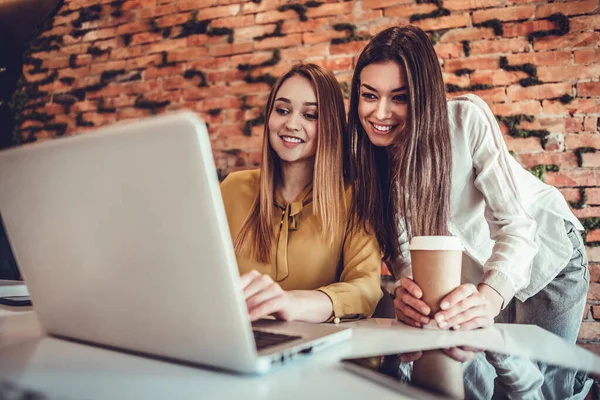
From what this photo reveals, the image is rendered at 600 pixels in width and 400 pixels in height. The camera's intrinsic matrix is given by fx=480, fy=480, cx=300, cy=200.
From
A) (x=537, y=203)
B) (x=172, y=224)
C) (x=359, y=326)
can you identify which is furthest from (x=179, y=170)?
(x=537, y=203)

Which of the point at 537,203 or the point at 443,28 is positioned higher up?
the point at 443,28

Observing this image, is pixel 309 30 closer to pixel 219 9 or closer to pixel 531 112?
pixel 219 9

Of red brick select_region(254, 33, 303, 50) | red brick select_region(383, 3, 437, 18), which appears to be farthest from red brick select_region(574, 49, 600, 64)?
red brick select_region(254, 33, 303, 50)

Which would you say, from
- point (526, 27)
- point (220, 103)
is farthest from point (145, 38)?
point (526, 27)

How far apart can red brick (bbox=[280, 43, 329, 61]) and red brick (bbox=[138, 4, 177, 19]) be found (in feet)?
2.45

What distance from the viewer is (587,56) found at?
6.91ft

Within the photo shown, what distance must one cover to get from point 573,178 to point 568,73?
46cm

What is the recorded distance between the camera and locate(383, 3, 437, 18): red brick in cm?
229

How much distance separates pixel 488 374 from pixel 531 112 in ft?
6.24

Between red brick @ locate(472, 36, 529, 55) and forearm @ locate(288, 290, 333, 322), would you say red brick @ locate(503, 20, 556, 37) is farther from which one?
forearm @ locate(288, 290, 333, 322)

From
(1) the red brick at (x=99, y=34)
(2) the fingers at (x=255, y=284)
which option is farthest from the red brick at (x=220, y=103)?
(2) the fingers at (x=255, y=284)

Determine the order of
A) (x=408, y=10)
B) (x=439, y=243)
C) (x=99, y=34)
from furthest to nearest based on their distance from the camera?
1. (x=99, y=34)
2. (x=408, y=10)
3. (x=439, y=243)

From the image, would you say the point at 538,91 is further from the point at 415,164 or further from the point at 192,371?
the point at 192,371

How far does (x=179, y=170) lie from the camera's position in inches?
17.0
